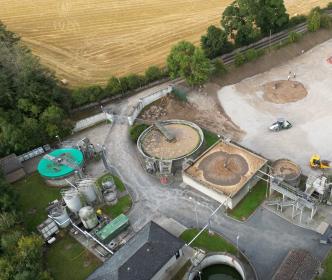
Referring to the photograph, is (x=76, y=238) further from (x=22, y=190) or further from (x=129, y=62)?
(x=129, y=62)

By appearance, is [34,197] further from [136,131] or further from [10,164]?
[136,131]

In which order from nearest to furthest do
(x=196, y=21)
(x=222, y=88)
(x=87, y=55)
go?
1. (x=222, y=88)
2. (x=87, y=55)
3. (x=196, y=21)

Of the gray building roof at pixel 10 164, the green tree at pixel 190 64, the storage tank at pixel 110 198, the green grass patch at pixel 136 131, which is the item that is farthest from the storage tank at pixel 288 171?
the gray building roof at pixel 10 164

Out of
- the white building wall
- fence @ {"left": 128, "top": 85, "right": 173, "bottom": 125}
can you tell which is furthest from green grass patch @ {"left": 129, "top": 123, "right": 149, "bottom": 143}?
the white building wall

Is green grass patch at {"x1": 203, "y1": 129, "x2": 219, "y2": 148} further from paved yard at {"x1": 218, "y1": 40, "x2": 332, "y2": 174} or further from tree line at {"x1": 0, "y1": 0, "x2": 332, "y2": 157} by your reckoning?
tree line at {"x1": 0, "y1": 0, "x2": 332, "y2": 157}

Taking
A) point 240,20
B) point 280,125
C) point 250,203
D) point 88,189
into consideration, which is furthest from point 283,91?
point 88,189

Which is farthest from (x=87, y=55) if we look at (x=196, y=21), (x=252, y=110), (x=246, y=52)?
(x=252, y=110)
